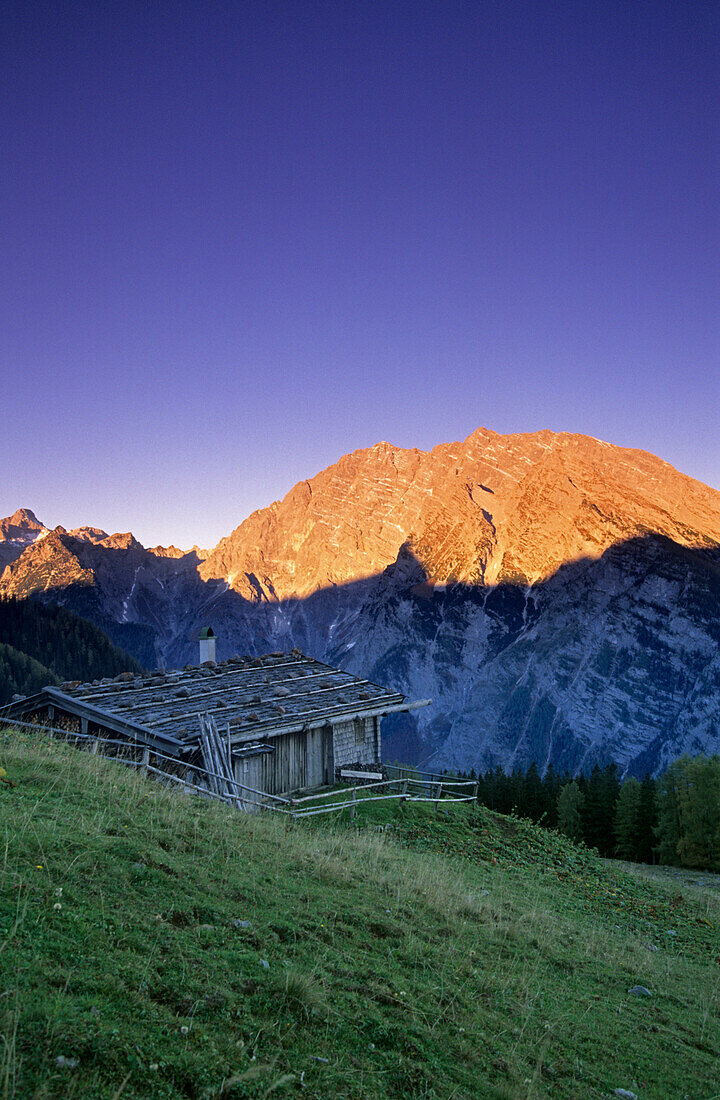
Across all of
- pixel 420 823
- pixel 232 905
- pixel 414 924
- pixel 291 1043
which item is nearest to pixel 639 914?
pixel 420 823

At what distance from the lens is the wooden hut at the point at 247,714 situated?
22.1 metres

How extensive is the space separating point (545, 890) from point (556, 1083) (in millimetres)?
10896

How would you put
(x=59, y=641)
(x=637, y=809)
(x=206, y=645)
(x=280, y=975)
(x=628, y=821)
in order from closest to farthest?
(x=280, y=975) → (x=206, y=645) → (x=637, y=809) → (x=628, y=821) → (x=59, y=641)

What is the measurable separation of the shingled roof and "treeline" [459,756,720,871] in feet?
82.7

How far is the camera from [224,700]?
2527 centimetres

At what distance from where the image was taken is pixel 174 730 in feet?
70.1

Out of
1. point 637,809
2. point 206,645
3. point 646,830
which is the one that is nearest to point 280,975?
point 206,645

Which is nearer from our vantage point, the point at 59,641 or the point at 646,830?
the point at 646,830

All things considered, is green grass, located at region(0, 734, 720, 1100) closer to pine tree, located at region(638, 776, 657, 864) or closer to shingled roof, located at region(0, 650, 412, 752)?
shingled roof, located at region(0, 650, 412, 752)

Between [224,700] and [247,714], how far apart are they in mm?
1881

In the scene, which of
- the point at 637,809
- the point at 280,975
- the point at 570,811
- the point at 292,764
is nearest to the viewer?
the point at 280,975

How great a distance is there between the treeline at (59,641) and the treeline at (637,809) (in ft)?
305

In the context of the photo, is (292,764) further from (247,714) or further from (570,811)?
(570,811)

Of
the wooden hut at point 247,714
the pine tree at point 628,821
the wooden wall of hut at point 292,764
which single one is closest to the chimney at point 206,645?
the wooden hut at point 247,714
